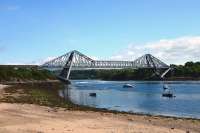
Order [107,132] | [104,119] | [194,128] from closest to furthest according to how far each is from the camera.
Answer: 1. [107,132]
2. [194,128]
3. [104,119]

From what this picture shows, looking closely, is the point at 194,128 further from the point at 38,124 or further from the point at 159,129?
the point at 38,124

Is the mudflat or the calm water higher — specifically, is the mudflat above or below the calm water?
above

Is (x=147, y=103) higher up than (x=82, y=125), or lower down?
lower down

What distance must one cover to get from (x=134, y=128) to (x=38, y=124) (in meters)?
6.12

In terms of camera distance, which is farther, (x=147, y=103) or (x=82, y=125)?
(x=147, y=103)

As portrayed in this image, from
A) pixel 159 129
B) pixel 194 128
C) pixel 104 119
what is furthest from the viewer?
pixel 104 119

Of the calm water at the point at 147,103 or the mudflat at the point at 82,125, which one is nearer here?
the mudflat at the point at 82,125

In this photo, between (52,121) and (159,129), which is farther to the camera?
(52,121)

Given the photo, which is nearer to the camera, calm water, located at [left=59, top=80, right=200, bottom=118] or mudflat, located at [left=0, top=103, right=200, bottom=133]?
mudflat, located at [left=0, top=103, right=200, bottom=133]

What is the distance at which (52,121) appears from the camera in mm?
32656

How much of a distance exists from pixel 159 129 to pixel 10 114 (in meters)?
13.3

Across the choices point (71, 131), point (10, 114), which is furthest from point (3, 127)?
point (10, 114)

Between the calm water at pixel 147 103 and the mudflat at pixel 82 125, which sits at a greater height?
the mudflat at pixel 82 125

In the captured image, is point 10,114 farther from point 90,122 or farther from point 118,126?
point 118,126
